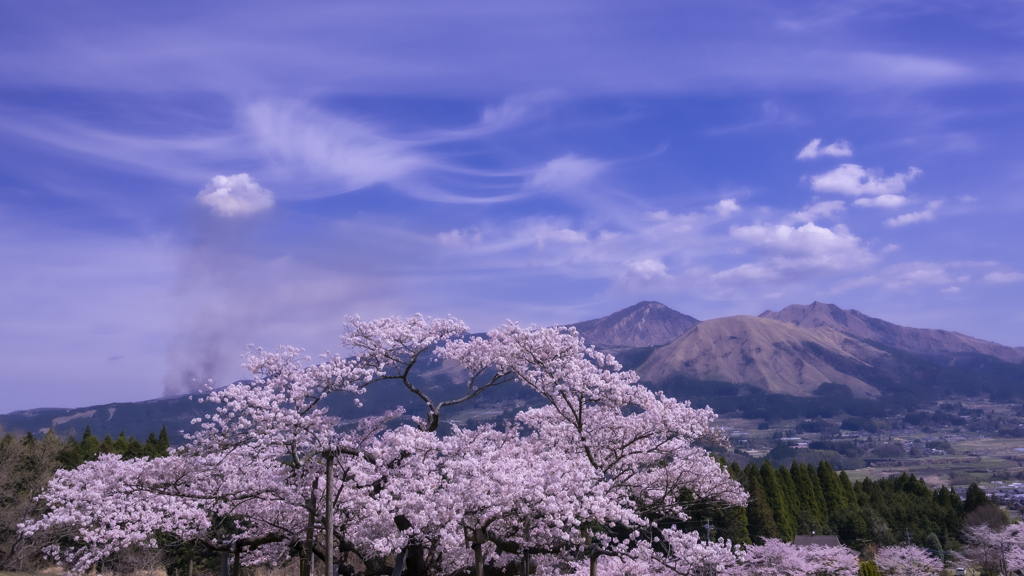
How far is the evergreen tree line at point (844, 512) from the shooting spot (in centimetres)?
4403

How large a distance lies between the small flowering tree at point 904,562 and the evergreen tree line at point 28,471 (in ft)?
129

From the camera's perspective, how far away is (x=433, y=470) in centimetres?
1437

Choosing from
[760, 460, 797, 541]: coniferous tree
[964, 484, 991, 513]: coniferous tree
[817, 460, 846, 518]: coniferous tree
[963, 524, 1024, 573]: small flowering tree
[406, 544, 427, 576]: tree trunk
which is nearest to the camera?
[406, 544, 427, 576]: tree trunk

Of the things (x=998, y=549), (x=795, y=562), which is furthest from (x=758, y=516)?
(x=795, y=562)

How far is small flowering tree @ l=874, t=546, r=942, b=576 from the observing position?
117 ft

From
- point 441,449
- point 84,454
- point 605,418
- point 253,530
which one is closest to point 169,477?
point 253,530

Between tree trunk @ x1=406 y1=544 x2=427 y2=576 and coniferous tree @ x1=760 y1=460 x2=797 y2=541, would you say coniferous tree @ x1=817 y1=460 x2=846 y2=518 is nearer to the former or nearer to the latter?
coniferous tree @ x1=760 y1=460 x2=797 y2=541

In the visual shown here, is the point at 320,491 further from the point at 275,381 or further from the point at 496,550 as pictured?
the point at 496,550

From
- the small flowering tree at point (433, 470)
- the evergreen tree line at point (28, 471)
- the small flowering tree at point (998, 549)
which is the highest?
the small flowering tree at point (433, 470)

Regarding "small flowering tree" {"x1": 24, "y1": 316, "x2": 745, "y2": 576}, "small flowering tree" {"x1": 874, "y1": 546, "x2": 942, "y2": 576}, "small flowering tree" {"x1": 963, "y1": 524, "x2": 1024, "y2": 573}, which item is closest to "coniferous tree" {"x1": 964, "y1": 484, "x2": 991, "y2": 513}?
"small flowering tree" {"x1": 963, "y1": 524, "x2": 1024, "y2": 573}

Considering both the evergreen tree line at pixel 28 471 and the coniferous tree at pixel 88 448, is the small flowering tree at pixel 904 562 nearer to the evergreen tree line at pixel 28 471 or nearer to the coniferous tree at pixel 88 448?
the evergreen tree line at pixel 28 471

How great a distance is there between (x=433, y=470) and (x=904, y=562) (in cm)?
3453

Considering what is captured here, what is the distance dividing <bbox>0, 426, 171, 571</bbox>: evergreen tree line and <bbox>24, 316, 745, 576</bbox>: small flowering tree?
14.4 m

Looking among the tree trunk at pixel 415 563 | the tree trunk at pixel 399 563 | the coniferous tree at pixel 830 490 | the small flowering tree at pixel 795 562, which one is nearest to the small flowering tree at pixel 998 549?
the coniferous tree at pixel 830 490
